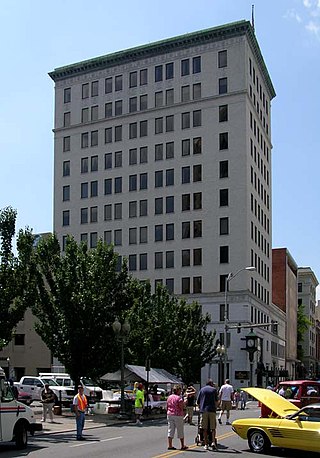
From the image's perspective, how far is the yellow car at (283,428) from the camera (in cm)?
1702

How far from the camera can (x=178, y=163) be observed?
257ft

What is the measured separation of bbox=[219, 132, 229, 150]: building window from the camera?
249ft

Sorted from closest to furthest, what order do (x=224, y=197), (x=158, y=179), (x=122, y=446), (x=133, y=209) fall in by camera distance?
(x=122, y=446) → (x=224, y=197) → (x=158, y=179) → (x=133, y=209)

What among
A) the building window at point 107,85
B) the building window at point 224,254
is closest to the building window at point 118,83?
the building window at point 107,85

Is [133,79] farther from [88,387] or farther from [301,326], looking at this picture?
[301,326]

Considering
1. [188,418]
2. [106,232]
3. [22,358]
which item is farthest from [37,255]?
[106,232]

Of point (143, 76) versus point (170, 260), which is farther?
point (143, 76)

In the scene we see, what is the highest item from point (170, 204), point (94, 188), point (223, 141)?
point (223, 141)

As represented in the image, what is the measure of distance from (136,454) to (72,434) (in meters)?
7.49

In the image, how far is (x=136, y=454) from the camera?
17531 mm

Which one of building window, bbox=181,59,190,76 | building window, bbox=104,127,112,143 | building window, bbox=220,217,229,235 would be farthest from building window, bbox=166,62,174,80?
building window, bbox=220,217,229,235

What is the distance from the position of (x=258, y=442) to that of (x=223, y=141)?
5997cm

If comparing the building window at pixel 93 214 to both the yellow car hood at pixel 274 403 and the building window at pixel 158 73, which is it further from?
the yellow car hood at pixel 274 403

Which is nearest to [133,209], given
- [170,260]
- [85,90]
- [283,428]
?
[170,260]
